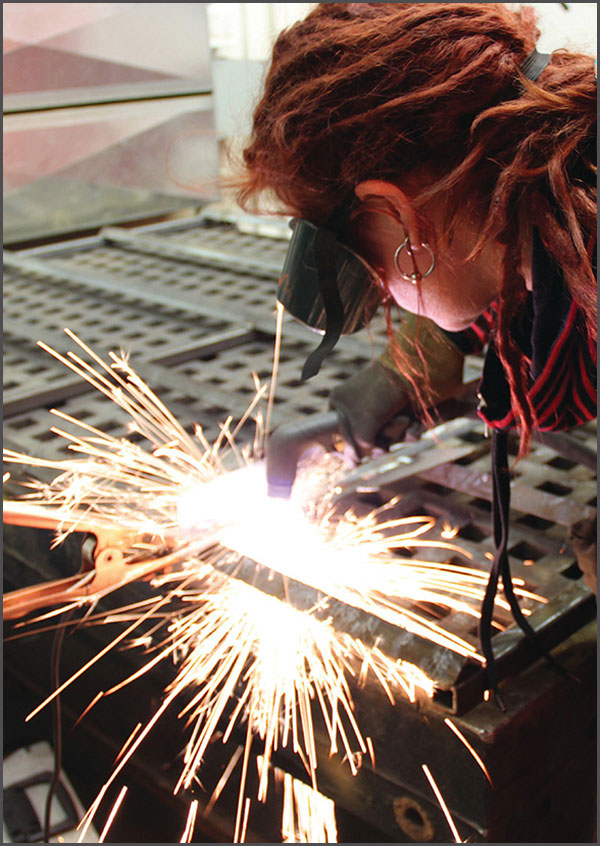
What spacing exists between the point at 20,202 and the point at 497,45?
138 inches

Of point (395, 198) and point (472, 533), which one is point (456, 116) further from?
point (472, 533)

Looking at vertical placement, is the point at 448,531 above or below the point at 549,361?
below

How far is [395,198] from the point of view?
132 centimetres

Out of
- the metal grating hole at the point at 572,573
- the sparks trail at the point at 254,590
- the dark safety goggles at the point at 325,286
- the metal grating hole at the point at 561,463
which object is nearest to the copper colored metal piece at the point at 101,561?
the sparks trail at the point at 254,590

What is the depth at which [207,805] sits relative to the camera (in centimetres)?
174

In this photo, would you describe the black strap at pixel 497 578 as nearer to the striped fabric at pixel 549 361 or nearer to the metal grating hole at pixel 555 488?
the striped fabric at pixel 549 361

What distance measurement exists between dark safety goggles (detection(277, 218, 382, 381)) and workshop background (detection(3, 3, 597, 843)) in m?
0.26

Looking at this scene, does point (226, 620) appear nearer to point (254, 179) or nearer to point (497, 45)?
point (254, 179)

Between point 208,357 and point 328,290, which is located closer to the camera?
point 328,290

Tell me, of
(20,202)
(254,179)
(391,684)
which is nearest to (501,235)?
(254,179)

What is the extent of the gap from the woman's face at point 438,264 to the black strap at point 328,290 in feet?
0.18

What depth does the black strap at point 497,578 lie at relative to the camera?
4.50 feet

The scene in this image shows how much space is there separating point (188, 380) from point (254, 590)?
3.61ft

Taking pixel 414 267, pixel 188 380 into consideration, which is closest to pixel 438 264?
pixel 414 267
